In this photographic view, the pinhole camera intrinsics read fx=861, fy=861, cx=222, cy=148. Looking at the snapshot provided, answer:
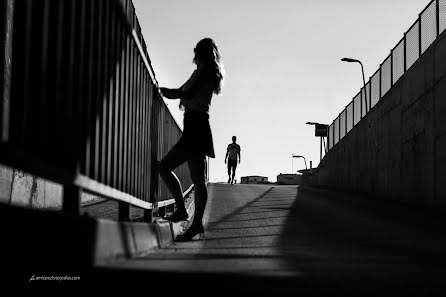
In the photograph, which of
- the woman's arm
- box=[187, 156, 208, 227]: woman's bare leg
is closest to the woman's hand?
the woman's arm

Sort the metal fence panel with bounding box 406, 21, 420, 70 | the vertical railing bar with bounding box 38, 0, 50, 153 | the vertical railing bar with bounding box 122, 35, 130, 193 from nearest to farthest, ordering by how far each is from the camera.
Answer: the vertical railing bar with bounding box 38, 0, 50, 153, the vertical railing bar with bounding box 122, 35, 130, 193, the metal fence panel with bounding box 406, 21, 420, 70

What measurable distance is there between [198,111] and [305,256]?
6.97ft

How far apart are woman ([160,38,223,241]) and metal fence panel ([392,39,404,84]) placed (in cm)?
1819

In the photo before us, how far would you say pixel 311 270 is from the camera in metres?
5.80

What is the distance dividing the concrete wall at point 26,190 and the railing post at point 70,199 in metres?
10.4

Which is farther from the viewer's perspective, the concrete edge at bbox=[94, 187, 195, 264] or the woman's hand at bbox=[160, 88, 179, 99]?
the woman's hand at bbox=[160, 88, 179, 99]

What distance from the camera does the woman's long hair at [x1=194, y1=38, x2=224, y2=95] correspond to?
8.69 m

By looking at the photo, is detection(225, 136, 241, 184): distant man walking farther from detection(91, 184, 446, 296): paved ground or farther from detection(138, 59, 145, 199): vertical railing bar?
detection(138, 59, 145, 199): vertical railing bar

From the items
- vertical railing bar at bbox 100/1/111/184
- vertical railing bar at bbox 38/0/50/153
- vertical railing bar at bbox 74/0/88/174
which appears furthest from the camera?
vertical railing bar at bbox 100/1/111/184

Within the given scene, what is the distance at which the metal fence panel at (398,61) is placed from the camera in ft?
86.0

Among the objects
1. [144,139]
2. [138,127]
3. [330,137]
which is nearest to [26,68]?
[138,127]

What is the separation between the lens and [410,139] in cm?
2430

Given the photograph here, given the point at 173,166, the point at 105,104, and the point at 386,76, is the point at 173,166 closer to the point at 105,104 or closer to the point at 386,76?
the point at 105,104

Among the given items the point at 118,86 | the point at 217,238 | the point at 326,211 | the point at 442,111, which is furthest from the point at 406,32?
the point at 118,86
